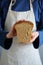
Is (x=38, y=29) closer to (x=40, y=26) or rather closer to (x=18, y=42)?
(x=40, y=26)

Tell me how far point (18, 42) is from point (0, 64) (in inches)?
7.6

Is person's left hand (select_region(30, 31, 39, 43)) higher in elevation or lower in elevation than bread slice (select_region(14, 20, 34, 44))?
lower

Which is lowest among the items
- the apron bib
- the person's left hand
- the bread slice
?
the apron bib

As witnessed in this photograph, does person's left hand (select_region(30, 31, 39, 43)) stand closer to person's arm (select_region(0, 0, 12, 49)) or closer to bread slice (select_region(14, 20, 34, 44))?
bread slice (select_region(14, 20, 34, 44))

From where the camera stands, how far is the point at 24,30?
88 cm

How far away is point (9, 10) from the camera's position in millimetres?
1006

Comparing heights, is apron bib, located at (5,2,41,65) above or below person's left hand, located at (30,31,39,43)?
below

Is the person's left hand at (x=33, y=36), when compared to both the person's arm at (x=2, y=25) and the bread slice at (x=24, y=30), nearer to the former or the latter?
the bread slice at (x=24, y=30)

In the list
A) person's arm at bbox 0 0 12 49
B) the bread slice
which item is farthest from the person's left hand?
person's arm at bbox 0 0 12 49

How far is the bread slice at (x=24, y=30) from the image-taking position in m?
0.88

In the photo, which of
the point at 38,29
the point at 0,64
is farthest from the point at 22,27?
the point at 0,64

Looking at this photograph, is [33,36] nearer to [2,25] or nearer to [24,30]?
[24,30]

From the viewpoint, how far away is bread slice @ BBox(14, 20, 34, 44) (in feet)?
2.88

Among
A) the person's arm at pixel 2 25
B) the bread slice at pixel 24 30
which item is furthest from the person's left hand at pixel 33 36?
the person's arm at pixel 2 25
